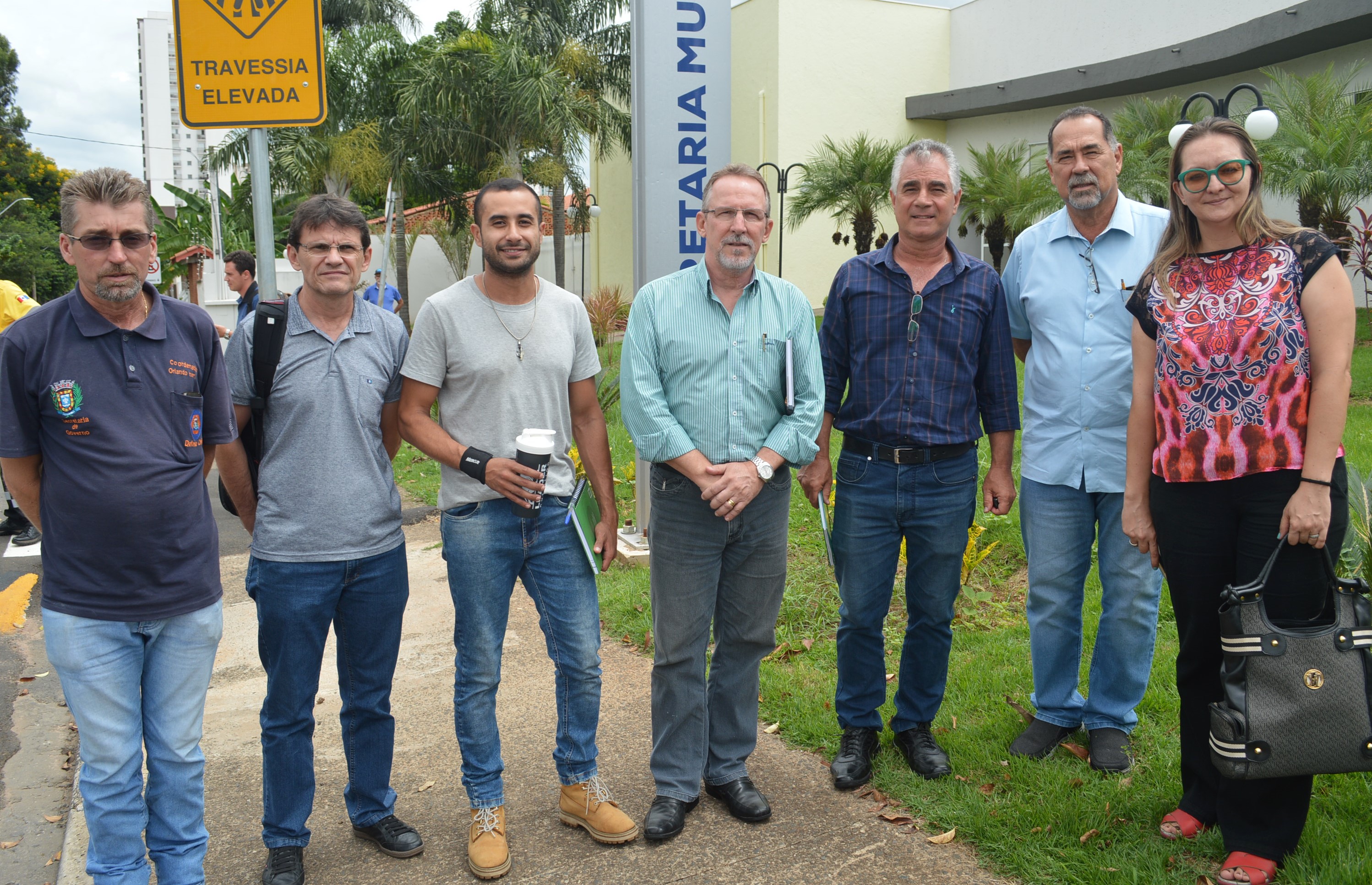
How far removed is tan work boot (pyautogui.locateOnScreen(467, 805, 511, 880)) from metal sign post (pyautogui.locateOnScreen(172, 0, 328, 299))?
217cm

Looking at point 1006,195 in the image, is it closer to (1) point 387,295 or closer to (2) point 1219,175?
(1) point 387,295

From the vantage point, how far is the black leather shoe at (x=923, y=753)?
385 centimetres

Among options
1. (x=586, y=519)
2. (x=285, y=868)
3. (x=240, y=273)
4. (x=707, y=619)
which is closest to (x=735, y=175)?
(x=586, y=519)

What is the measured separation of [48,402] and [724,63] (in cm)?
479

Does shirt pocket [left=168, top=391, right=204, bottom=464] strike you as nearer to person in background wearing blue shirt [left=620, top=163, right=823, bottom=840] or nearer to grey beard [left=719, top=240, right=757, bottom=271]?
person in background wearing blue shirt [left=620, top=163, right=823, bottom=840]

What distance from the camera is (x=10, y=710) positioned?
514cm

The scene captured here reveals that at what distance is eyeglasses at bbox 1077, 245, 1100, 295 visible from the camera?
3771mm

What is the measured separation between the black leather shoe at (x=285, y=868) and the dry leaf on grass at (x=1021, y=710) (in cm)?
285

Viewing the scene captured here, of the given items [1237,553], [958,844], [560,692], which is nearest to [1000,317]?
[1237,553]

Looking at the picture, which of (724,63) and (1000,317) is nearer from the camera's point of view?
(1000,317)

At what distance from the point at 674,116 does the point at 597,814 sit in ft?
14.3

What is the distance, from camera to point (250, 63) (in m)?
4.08

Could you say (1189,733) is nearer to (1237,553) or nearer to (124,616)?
(1237,553)

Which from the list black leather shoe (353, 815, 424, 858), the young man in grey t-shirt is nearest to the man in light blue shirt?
the young man in grey t-shirt
